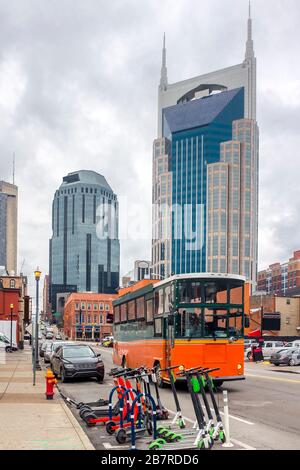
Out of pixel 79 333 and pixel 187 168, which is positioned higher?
pixel 187 168

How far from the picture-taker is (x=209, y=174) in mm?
184750

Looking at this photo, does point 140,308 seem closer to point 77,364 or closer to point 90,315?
point 77,364

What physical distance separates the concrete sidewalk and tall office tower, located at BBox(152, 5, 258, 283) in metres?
161

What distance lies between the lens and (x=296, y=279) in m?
178

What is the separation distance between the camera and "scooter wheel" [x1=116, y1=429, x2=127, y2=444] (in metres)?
10.6

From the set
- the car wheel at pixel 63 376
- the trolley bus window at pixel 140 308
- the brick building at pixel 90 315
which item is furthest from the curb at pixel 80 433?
the brick building at pixel 90 315

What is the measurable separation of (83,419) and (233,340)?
7.26 metres

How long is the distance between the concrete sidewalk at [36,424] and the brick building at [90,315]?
5066 inches

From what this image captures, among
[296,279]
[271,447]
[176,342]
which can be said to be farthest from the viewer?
[296,279]

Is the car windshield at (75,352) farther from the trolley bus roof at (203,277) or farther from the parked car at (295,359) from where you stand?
the parked car at (295,359)

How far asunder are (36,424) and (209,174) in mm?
174817

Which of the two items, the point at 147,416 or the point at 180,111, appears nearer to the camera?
the point at 147,416
